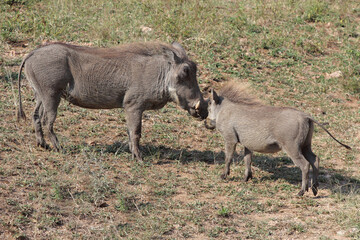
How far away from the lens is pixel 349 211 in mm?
5195

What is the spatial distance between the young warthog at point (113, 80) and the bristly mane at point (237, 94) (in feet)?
1.04

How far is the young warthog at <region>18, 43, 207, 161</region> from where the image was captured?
605 centimetres

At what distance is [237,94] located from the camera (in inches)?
255

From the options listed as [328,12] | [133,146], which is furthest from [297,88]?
[133,146]

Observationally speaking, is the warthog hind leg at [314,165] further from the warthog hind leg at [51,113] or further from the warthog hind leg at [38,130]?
the warthog hind leg at [38,130]

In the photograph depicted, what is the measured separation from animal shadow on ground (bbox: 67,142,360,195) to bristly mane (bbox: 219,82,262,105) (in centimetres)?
80

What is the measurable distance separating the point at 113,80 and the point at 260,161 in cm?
217

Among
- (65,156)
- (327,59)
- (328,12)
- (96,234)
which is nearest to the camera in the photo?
(96,234)

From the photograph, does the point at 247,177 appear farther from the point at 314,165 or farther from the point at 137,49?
the point at 137,49

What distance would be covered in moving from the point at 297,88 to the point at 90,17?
4.23 metres

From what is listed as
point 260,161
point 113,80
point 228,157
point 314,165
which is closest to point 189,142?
point 260,161

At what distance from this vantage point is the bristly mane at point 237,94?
642cm

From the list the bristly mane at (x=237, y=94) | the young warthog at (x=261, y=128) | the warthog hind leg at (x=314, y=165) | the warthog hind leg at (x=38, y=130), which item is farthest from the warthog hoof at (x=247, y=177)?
the warthog hind leg at (x=38, y=130)

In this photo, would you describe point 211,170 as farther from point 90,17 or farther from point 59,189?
point 90,17
